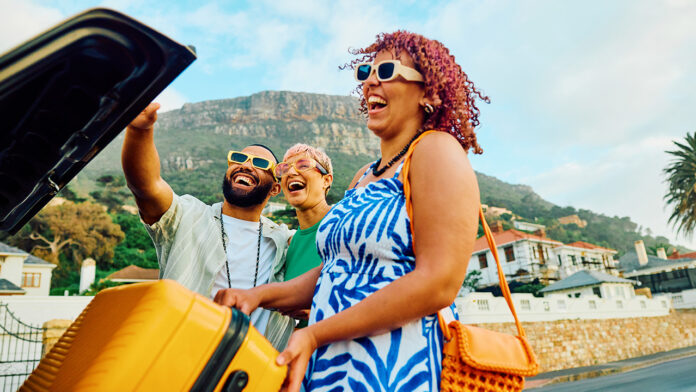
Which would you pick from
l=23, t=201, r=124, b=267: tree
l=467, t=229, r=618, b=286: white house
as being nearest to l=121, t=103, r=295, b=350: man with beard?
l=467, t=229, r=618, b=286: white house

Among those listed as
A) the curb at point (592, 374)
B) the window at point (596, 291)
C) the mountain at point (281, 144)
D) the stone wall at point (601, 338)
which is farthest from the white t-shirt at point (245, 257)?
the mountain at point (281, 144)

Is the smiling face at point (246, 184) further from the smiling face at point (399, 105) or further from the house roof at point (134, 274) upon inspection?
the house roof at point (134, 274)

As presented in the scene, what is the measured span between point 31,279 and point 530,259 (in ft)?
144

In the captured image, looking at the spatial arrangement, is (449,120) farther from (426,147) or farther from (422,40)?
(422,40)

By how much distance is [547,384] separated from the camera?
15.5m

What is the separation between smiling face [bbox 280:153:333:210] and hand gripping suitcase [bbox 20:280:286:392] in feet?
7.13

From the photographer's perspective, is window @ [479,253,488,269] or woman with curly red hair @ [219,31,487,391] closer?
woman with curly red hair @ [219,31,487,391]

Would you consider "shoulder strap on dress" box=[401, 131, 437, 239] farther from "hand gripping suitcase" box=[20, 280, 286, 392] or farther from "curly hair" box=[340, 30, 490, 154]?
"hand gripping suitcase" box=[20, 280, 286, 392]

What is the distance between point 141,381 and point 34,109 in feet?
2.31

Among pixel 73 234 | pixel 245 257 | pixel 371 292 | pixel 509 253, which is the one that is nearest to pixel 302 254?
pixel 245 257

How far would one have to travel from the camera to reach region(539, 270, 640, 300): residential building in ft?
105

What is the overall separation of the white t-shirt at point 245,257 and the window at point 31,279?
38874mm

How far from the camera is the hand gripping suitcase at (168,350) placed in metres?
0.90

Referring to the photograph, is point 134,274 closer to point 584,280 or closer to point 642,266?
point 584,280
